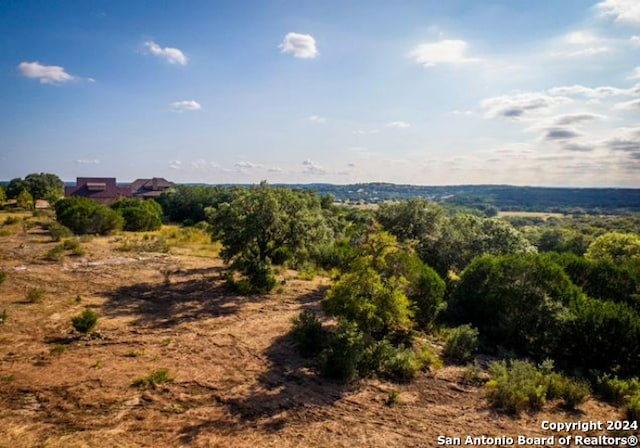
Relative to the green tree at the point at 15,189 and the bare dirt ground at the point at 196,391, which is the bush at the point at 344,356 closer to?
the bare dirt ground at the point at 196,391

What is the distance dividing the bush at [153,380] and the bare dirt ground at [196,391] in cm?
14

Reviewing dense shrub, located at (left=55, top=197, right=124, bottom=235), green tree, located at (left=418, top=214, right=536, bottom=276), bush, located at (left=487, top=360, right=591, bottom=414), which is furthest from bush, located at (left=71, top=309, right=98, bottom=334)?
dense shrub, located at (left=55, top=197, right=124, bottom=235)

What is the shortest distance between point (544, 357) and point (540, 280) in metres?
3.04

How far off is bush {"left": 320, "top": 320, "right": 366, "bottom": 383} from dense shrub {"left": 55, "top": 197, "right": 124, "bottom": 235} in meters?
28.4

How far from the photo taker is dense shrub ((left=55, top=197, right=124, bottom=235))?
101 feet

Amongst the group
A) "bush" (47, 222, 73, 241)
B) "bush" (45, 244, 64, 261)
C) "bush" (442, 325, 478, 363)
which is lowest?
"bush" (442, 325, 478, 363)

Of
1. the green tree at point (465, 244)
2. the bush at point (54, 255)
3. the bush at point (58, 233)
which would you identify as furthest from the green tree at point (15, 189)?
the green tree at point (465, 244)

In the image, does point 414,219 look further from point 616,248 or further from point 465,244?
point 616,248

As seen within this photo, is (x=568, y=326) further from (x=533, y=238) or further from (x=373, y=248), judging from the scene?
(x=533, y=238)

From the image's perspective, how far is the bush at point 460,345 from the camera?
12.9 m

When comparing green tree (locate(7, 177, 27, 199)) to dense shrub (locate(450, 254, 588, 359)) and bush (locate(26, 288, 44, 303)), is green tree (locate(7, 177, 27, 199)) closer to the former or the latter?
bush (locate(26, 288, 44, 303))

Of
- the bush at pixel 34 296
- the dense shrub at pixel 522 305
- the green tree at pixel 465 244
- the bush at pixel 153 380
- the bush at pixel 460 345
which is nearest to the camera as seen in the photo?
the bush at pixel 153 380

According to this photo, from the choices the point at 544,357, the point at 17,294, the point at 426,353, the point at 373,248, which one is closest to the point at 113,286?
the point at 17,294

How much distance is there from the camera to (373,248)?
12.5 meters
